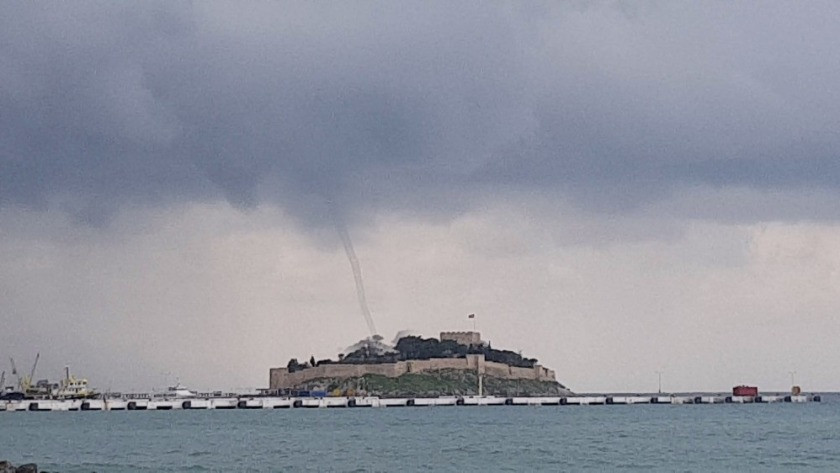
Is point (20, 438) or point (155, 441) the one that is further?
point (20, 438)

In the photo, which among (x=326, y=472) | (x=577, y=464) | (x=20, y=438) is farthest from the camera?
(x=20, y=438)

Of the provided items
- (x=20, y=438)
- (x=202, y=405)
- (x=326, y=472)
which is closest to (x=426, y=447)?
(x=326, y=472)

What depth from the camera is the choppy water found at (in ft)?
237

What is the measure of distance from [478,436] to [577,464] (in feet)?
103

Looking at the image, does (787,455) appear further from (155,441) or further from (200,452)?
(155,441)

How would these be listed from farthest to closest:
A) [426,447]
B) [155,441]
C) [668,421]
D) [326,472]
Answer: [668,421] < [155,441] < [426,447] < [326,472]

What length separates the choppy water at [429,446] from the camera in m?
72.2

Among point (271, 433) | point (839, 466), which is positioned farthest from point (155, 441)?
point (839, 466)

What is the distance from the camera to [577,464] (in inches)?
2835

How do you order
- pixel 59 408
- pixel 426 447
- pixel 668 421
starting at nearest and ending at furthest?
pixel 426 447 → pixel 668 421 → pixel 59 408

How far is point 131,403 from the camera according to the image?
Answer: 19588 cm

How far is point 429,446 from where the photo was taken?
88500 mm

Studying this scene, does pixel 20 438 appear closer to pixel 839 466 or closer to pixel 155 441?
pixel 155 441

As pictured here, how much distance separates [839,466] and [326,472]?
2984 centimetres
